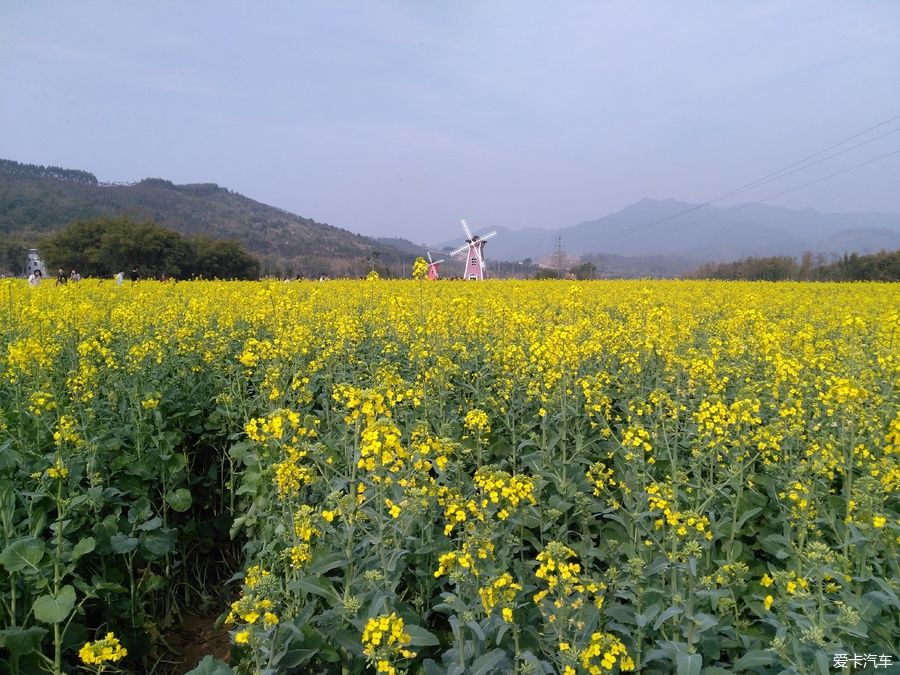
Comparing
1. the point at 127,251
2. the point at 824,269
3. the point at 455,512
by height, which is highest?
the point at 127,251

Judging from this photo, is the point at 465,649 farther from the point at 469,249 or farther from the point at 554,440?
the point at 469,249

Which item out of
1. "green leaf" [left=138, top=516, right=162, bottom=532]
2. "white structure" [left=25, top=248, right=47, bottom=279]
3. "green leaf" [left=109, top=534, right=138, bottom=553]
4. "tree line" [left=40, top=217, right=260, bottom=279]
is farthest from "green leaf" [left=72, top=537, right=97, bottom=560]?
"tree line" [left=40, top=217, right=260, bottom=279]

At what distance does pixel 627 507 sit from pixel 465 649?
4.80 ft

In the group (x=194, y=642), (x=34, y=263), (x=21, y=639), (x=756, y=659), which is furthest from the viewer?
(x=34, y=263)

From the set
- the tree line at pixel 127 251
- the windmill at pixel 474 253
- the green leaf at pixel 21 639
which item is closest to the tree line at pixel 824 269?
the windmill at pixel 474 253

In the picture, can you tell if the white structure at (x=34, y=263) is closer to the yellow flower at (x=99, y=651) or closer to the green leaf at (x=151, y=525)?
the green leaf at (x=151, y=525)

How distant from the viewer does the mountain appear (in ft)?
222

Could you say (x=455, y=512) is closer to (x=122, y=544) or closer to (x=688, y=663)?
(x=688, y=663)

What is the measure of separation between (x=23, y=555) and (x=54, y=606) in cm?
33

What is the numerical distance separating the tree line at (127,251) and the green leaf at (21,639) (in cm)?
4530

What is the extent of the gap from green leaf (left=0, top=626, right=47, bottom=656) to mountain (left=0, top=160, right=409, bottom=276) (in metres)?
54.8

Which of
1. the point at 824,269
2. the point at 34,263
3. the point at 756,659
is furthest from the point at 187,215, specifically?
the point at 756,659

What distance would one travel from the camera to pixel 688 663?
2186 millimetres

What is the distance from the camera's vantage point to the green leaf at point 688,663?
2154 millimetres
